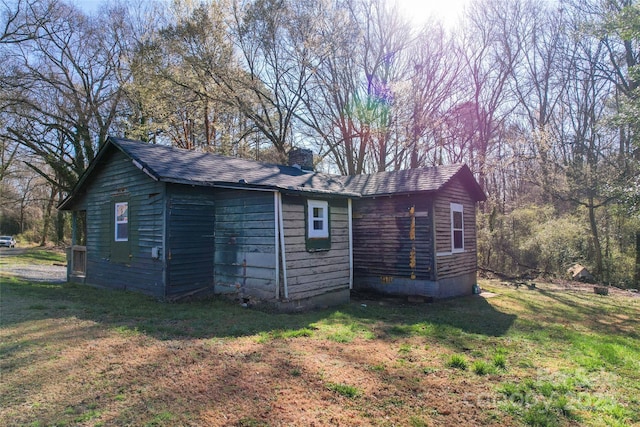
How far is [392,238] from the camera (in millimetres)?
12336

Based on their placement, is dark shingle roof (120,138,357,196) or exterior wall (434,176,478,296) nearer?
dark shingle roof (120,138,357,196)

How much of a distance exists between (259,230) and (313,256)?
1642 mm

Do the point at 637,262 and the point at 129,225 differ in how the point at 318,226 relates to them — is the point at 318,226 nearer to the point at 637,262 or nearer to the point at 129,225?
the point at 129,225

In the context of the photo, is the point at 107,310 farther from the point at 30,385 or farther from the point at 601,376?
the point at 601,376

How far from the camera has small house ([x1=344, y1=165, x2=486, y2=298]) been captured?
38.3 feet

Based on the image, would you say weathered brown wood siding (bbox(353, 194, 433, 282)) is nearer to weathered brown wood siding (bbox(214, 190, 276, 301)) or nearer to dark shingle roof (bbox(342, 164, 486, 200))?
dark shingle roof (bbox(342, 164, 486, 200))

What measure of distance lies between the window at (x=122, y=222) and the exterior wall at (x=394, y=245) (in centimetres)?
707

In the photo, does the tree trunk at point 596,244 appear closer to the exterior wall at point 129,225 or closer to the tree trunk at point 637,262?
the tree trunk at point 637,262

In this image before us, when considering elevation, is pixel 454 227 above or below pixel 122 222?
below

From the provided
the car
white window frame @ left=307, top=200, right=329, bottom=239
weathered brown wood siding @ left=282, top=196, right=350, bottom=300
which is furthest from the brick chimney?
the car

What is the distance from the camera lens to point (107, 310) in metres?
7.97

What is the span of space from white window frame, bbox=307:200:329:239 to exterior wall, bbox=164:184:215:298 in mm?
2579

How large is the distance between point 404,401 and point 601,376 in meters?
3.00

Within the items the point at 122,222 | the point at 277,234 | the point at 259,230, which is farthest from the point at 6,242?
the point at 277,234
